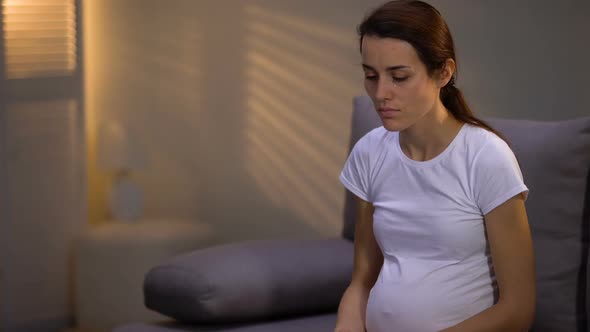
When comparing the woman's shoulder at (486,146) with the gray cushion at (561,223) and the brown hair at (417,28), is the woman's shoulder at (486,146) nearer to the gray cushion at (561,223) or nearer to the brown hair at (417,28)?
the brown hair at (417,28)

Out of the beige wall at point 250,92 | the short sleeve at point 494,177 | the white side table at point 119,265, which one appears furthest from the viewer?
the white side table at point 119,265

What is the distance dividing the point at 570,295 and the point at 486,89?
132cm

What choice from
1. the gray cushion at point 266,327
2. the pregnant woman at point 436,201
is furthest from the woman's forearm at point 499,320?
the gray cushion at point 266,327

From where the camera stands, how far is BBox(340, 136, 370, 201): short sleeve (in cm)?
182

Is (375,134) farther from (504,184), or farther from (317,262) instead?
(317,262)

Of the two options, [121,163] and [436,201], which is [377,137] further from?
[121,163]

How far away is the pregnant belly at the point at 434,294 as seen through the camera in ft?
5.37

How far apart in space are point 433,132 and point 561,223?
46cm

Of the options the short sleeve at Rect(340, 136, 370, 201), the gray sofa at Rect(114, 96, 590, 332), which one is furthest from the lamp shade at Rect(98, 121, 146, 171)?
the short sleeve at Rect(340, 136, 370, 201)

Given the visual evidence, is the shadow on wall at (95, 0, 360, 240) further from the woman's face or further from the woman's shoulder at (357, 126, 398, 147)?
the woman's face

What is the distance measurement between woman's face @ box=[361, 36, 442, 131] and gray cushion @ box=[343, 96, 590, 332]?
49cm

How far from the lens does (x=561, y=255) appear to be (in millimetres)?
1996

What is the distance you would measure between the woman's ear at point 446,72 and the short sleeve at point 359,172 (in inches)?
9.1

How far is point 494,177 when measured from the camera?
1.60 m
